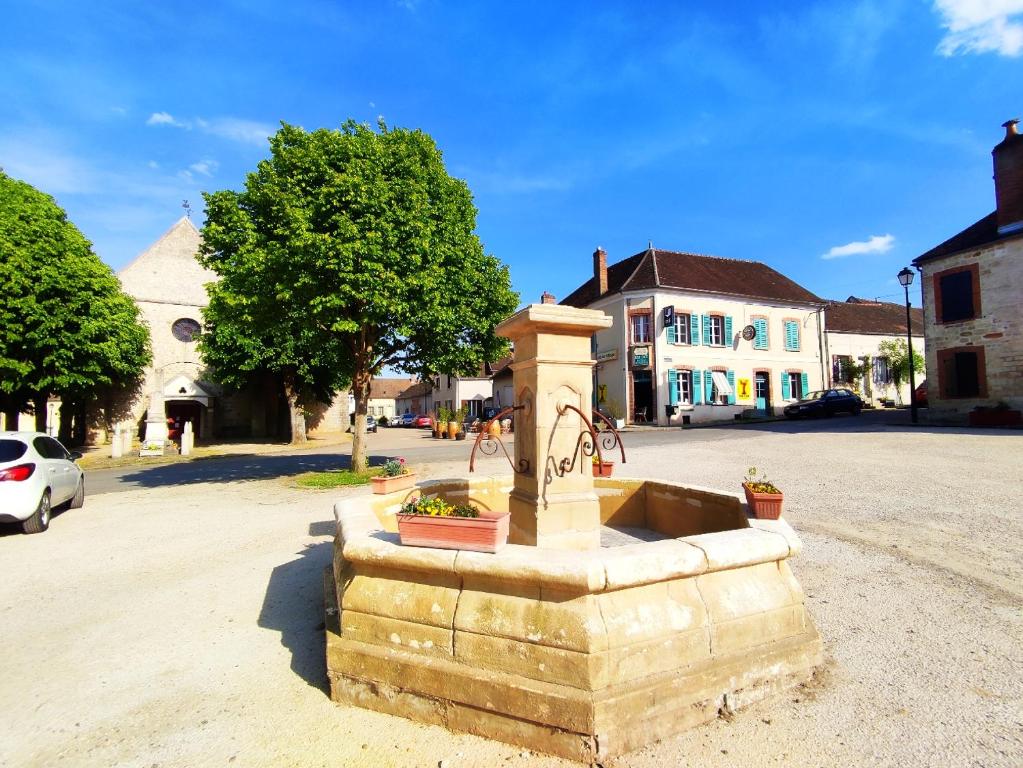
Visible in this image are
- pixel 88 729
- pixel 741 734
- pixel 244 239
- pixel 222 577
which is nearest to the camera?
pixel 741 734

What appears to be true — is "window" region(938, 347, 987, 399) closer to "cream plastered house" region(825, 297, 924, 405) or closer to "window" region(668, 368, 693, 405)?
"cream plastered house" region(825, 297, 924, 405)

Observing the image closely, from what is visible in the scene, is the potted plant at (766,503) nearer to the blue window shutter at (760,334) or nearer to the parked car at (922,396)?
the blue window shutter at (760,334)

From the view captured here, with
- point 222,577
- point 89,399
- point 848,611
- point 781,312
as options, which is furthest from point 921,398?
point 89,399

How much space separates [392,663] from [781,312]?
1299 inches

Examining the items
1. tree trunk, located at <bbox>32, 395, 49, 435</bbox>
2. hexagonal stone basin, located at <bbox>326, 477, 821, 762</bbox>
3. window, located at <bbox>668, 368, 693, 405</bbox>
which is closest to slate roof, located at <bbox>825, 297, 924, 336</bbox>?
window, located at <bbox>668, 368, 693, 405</bbox>

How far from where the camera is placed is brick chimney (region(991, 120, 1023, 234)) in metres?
19.2

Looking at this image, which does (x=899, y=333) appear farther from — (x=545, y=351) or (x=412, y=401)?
(x=412, y=401)

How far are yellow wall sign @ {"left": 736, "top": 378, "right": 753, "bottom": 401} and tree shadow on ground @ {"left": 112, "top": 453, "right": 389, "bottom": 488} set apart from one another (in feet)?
69.9

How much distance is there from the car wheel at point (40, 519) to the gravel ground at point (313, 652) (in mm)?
169

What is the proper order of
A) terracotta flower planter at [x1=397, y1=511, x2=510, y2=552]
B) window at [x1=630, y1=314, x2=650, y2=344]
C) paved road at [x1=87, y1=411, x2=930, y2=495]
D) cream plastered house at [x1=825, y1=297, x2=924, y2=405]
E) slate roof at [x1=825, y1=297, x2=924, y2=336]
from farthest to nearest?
slate roof at [x1=825, y1=297, x2=924, y2=336]
cream plastered house at [x1=825, y1=297, x2=924, y2=405]
window at [x1=630, y1=314, x2=650, y2=344]
paved road at [x1=87, y1=411, x2=930, y2=495]
terracotta flower planter at [x1=397, y1=511, x2=510, y2=552]

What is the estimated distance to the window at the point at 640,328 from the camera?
27594 millimetres

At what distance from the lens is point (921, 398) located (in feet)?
89.9

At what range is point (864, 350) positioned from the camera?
33.6 metres

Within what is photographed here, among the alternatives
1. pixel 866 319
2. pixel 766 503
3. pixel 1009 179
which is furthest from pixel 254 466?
pixel 866 319
